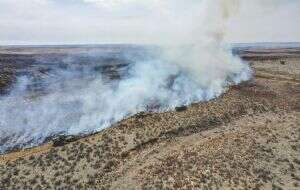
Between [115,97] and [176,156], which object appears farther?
[115,97]

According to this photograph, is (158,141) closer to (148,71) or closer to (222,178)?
(222,178)

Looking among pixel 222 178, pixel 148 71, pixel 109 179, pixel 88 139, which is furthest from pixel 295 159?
pixel 148 71

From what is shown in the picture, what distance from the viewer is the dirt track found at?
94.2ft

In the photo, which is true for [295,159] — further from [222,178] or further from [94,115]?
[94,115]

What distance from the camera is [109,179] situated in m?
29.3

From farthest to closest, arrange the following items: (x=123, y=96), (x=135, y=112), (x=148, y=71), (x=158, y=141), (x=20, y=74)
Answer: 1. (x=20, y=74)
2. (x=148, y=71)
3. (x=123, y=96)
4. (x=135, y=112)
5. (x=158, y=141)

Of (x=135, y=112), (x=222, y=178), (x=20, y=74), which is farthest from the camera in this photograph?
(x=20, y=74)

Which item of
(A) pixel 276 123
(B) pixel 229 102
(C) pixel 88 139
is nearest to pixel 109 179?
(C) pixel 88 139

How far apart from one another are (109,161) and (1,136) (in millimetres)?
13392

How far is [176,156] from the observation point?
31.8 m

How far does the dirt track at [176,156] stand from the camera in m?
28.7

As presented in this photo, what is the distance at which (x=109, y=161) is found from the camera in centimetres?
3158

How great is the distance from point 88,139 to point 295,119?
19447 millimetres

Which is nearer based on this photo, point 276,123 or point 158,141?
point 158,141
